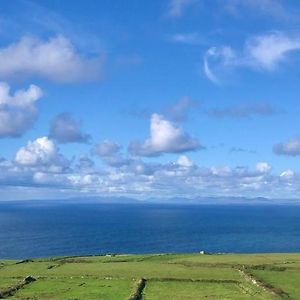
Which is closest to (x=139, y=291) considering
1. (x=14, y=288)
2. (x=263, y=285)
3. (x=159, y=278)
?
(x=159, y=278)

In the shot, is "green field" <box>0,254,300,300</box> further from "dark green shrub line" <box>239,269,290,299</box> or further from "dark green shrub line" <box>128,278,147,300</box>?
"dark green shrub line" <box>128,278,147,300</box>

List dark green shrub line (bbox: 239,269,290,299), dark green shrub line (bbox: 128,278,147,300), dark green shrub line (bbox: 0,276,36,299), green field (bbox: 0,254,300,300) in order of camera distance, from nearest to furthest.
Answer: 1. dark green shrub line (bbox: 128,278,147,300)
2. dark green shrub line (bbox: 239,269,290,299)
3. dark green shrub line (bbox: 0,276,36,299)
4. green field (bbox: 0,254,300,300)

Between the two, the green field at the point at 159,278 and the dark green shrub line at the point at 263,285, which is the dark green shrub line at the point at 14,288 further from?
the dark green shrub line at the point at 263,285

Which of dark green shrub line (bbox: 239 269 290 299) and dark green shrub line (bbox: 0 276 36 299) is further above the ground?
dark green shrub line (bbox: 239 269 290 299)

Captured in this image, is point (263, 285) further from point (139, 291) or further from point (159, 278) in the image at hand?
point (139, 291)

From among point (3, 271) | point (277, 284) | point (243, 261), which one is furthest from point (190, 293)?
point (3, 271)

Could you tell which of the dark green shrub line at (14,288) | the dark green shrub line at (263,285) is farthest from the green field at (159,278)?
the dark green shrub line at (14,288)

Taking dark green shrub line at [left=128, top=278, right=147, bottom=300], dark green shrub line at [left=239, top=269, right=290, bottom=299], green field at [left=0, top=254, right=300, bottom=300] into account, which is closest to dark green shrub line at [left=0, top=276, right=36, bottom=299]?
green field at [left=0, top=254, right=300, bottom=300]
